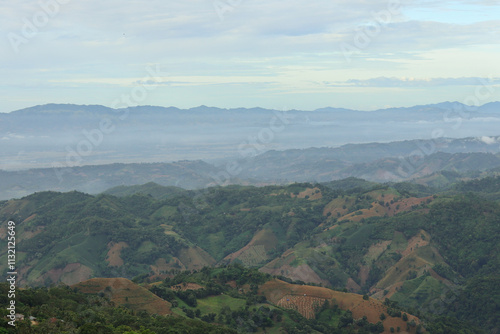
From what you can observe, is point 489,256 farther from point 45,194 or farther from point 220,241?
point 45,194

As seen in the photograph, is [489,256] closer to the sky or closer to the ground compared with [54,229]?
closer to the ground

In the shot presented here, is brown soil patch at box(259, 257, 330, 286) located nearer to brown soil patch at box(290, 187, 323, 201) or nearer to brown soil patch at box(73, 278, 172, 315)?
brown soil patch at box(290, 187, 323, 201)

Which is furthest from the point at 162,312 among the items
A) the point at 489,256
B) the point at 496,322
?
the point at 489,256

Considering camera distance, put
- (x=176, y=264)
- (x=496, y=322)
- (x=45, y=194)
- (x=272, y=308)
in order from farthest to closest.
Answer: (x=45, y=194)
(x=176, y=264)
(x=496, y=322)
(x=272, y=308)

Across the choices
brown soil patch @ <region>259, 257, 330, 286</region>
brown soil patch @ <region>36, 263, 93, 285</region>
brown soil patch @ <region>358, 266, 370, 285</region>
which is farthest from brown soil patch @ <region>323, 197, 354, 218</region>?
brown soil patch @ <region>36, 263, 93, 285</region>

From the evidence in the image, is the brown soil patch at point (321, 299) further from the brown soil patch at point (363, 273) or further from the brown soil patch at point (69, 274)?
the brown soil patch at point (69, 274)

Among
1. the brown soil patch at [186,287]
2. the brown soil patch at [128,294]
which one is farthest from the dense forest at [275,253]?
the brown soil patch at [128,294]

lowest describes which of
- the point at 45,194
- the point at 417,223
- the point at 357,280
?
the point at 357,280
